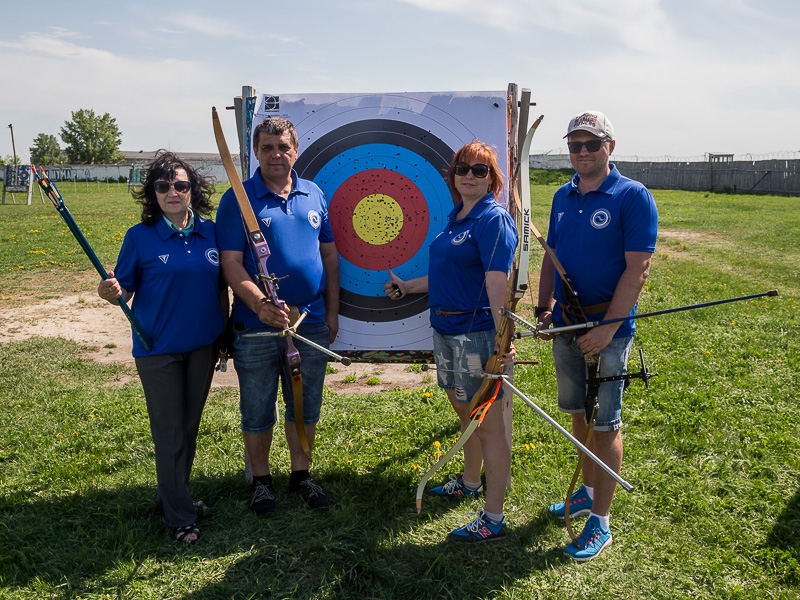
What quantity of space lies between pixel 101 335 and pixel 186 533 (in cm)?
392

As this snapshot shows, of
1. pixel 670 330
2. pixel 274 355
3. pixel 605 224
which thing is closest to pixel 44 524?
pixel 274 355

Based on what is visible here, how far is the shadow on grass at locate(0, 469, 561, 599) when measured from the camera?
2613mm

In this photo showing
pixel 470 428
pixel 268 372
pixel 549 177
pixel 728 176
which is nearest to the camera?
pixel 470 428

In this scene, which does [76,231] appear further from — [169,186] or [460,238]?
[460,238]

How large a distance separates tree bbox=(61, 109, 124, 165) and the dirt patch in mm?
60529

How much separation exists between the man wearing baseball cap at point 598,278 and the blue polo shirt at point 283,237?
3.31 ft

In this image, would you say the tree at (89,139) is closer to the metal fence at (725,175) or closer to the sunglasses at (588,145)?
the metal fence at (725,175)

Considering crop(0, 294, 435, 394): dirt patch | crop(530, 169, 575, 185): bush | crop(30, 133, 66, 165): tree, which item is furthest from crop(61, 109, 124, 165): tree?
crop(0, 294, 435, 394): dirt patch

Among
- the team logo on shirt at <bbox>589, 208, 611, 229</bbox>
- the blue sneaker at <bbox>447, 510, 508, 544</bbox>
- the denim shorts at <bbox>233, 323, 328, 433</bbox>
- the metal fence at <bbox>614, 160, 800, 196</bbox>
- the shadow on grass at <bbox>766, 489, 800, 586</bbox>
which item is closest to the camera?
the team logo on shirt at <bbox>589, 208, 611, 229</bbox>

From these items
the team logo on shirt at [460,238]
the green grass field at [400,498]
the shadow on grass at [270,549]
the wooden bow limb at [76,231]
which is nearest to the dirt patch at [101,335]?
the green grass field at [400,498]

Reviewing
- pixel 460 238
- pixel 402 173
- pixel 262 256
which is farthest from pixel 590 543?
pixel 402 173

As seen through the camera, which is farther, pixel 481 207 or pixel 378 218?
pixel 378 218

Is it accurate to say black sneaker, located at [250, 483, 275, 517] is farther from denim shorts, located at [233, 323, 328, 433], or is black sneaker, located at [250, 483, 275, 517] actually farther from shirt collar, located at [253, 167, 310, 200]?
shirt collar, located at [253, 167, 310, 200]

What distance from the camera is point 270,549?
2822 millimetres
